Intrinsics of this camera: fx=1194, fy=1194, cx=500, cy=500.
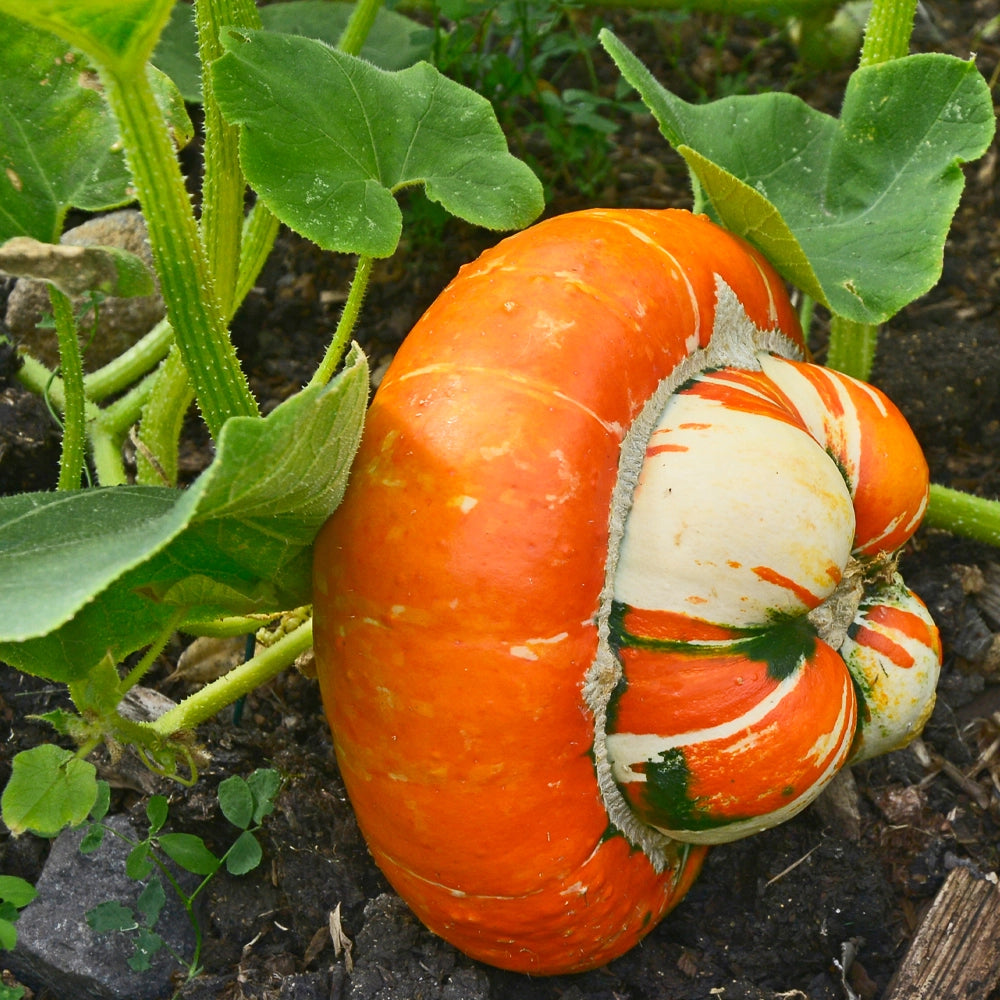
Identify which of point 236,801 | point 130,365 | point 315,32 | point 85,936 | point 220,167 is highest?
point 220,167

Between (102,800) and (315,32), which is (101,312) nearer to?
(315,32)

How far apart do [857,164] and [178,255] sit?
98 cm

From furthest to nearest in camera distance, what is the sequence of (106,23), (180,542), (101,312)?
→ (101,312)
(180,542)
(106,23)

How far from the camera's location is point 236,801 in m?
1.44

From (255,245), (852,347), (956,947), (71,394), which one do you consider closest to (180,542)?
(71,394)

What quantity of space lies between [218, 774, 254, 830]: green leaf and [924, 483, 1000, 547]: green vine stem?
1.07m

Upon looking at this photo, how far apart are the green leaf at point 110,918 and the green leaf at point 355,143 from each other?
2.56 ft

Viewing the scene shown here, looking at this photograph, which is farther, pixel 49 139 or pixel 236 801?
pixel 236 801

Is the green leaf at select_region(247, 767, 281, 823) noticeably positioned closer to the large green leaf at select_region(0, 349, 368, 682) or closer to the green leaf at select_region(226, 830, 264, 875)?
the green leaf at select_region(226, 830, 264, 875)

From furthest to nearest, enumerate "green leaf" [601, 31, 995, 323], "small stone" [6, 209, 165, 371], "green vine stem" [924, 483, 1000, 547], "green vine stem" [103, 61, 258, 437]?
"small stone" [6, 209, 165, 371], "green vine stem" [924, 483, 1000, 547], "green leaf" [601, 31, 995, 323], "green vine stem" [103, 61, 258, 437]

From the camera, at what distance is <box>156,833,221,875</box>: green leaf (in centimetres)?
137

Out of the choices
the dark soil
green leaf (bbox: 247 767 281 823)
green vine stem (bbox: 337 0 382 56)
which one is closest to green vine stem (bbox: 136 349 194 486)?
the dark soil

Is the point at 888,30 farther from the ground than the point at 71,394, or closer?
farther from the ground

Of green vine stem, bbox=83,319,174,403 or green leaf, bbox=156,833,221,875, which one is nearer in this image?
green leaf, bbox=156,833,221,875
